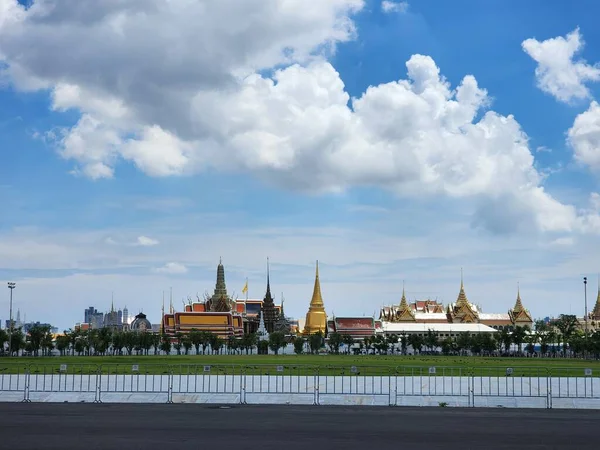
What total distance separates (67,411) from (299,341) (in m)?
93.5

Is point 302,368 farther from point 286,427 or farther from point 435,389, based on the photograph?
point 286,427

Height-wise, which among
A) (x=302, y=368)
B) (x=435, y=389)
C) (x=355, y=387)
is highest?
(x=435, y=389)

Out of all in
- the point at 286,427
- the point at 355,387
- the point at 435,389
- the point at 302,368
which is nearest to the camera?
the point at 286,427

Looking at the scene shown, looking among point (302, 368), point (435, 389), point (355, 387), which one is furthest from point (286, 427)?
point (302, 368)

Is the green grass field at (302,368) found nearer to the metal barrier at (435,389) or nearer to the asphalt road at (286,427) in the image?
the metal barrier at (435,389)

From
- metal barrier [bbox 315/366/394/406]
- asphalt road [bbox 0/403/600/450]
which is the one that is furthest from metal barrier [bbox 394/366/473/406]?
asphalt road [bbox 0/403/600/450]

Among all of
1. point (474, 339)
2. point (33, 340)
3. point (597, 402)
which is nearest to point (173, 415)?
point (597, 402)

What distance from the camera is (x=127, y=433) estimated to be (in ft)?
70.7

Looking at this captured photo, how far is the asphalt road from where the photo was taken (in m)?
19.8

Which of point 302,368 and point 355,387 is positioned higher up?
point 355,387

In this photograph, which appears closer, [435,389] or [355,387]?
[435,389]

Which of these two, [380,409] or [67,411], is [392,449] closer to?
[380,409]

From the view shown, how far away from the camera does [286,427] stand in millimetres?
23078

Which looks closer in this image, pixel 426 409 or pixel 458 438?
pixel 458 438
